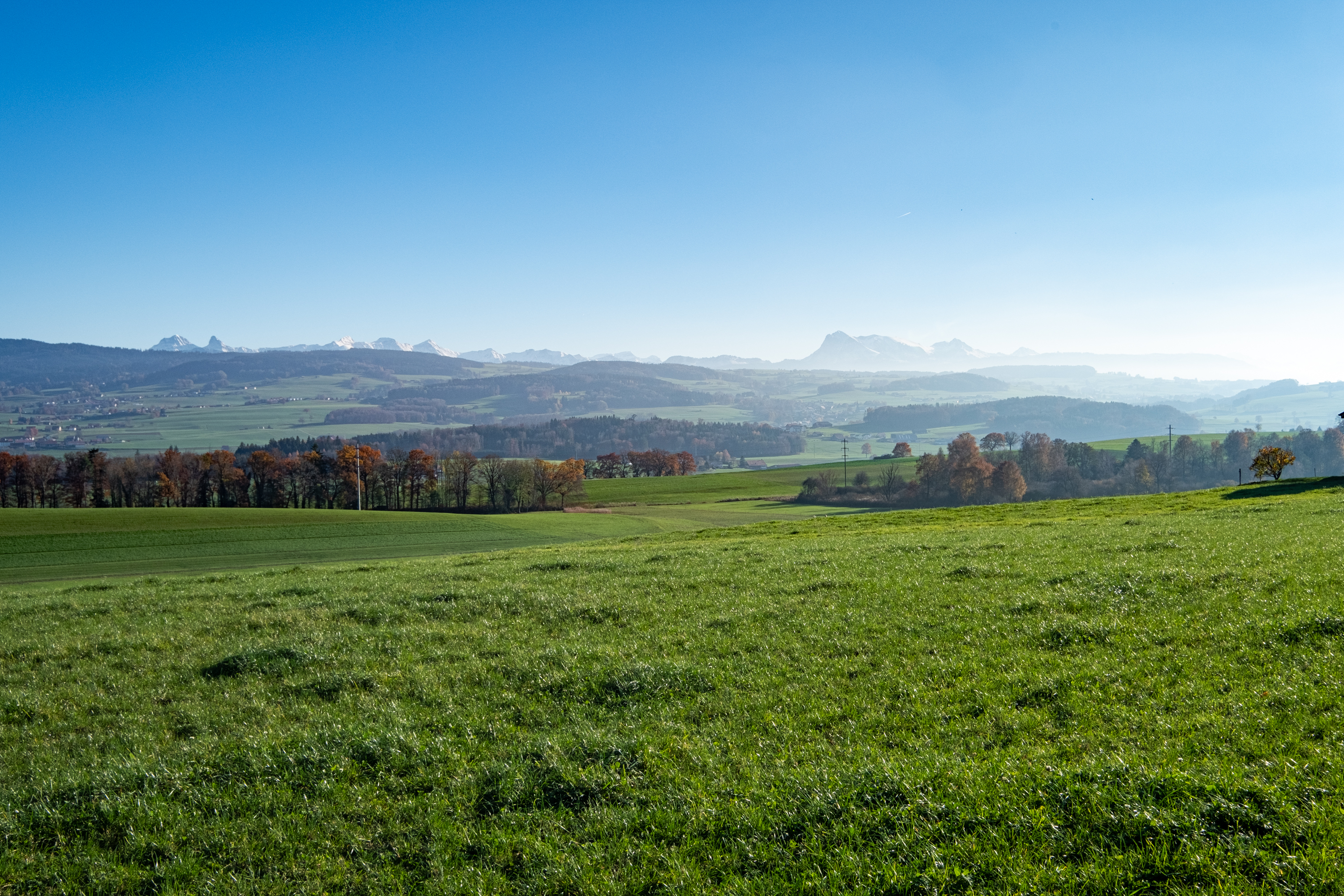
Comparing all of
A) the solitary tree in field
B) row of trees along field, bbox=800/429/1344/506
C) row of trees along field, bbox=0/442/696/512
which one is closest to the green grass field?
row of trees along field, bbox=800/429/1344/506

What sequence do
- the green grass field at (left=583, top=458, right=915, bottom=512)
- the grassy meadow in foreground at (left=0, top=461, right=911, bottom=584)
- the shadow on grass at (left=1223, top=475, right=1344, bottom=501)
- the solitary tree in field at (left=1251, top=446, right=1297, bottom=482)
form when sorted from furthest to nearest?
the green grass field at (left=583, top=458, right=915, bottom=512) → the solitary tree in field at (left=1251, top=446, right=1297, bottom=482) → the shadow on grass at (left=1223, top=475, right=1344, bottom=501) → the grassy meadow in foreground at (left=0, top=461, right=911, bottom=584)

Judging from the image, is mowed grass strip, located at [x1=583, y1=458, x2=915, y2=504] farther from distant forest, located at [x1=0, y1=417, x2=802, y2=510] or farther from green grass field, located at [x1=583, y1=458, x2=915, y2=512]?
distant forest, located at [x1=0, y1=417, x2=802, y2=510]

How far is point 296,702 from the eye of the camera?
1284 cm

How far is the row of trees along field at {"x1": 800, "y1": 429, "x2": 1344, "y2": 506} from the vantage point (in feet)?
436

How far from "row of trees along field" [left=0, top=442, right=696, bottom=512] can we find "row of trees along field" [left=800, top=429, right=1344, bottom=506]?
176 feet

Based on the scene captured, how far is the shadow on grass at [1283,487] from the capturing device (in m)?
51.2

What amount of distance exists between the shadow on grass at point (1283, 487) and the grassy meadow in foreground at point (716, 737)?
3930 centimetres

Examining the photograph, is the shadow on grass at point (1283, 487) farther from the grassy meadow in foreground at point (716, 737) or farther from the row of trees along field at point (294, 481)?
the row of trees along field at point (294, 481)

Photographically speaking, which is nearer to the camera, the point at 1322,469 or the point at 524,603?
the point at 524,603

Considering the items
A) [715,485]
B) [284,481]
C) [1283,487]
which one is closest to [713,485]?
[715,485]

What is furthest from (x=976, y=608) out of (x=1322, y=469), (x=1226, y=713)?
(x=1322, y=469)

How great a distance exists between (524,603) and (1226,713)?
598 inches

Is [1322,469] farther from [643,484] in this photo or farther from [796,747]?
[796,747]

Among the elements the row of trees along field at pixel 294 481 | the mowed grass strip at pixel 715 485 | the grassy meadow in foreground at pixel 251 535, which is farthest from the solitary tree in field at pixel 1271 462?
the row of trees along field at pixel 294 481
